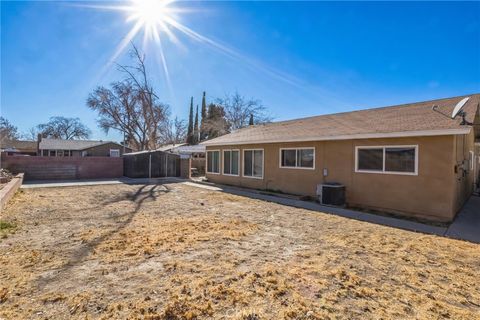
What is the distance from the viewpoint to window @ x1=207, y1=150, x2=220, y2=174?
1444 centimetres

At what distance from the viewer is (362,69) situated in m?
12.8

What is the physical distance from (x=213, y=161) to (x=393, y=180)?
9720 mm

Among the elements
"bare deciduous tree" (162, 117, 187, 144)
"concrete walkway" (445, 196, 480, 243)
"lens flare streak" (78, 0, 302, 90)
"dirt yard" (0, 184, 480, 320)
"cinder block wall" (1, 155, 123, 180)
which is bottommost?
"concrete walkway" (445, 196, 480, 243)

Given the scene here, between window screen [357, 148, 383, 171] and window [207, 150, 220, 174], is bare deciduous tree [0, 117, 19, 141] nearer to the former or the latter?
window [207, 150, 220, 174]

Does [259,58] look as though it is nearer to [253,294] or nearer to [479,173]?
[253,294]

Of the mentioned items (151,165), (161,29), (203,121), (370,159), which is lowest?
(151,165)

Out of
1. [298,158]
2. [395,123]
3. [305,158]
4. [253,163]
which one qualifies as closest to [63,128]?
[253,163]

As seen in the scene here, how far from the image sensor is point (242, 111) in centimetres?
3316

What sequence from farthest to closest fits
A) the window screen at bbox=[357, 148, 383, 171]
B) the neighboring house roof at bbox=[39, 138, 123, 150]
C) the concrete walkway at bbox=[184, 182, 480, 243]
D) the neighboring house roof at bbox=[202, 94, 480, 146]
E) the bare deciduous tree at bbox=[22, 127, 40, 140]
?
the bare deciduous tree at bbox=[22, 127, 40, 140] < the neighboring house roof at bbox=[39, 138, 123, 150] < the window screen at bbox=[357, 148, 383, 171] < the neighboring house roof at bbox=[202, 94, 480, 146] < the concrete walkway at bbox=[184, 182, 480, 243]

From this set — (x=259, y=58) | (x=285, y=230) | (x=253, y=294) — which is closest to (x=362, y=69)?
(x=259, y=58)

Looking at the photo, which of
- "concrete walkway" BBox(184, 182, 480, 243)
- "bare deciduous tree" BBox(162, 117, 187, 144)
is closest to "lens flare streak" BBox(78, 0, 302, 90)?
"concrete walkway" BBox(184, 182, 480, 243)

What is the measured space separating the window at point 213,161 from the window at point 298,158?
4908 mm

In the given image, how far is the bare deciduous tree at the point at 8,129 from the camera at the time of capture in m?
43.0

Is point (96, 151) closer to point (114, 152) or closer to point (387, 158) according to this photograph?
point (114, 152)
